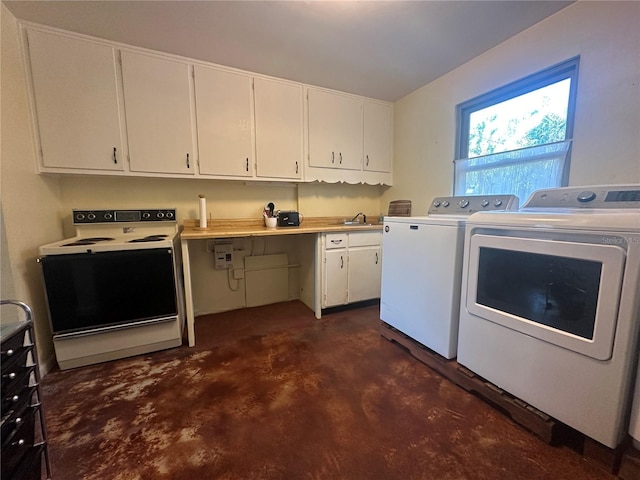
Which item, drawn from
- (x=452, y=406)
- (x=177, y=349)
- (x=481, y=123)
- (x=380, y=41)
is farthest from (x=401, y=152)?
(x=177, y=349)

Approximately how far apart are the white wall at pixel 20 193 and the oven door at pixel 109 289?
0.52 feet

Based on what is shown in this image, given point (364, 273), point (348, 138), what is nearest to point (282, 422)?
point (364, 273)

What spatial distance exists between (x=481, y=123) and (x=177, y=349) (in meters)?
3.32

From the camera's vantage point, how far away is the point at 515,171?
2.08m

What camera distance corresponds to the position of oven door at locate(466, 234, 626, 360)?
1.05 meters

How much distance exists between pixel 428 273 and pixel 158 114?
8.28 ft

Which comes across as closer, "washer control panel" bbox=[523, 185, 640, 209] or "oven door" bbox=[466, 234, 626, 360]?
"oven door" bbox=[466, 234, 626, 360]

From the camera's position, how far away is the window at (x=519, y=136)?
1816 millimetres

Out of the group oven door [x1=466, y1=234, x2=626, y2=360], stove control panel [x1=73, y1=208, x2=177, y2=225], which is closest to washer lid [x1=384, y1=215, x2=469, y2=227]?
oven door [x1=466, y1=234, x2=626, y2=360]

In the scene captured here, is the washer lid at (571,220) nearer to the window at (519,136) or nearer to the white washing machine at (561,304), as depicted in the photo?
the white washing machine at (561,304)

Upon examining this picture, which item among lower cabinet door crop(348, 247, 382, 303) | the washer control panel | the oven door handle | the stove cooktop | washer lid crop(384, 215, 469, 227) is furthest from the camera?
lower cabinet door crop(348, 247, 382, 303)

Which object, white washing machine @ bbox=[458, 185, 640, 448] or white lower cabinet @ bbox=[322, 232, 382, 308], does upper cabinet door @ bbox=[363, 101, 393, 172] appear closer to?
white lower cabinet @ bbox=[322, 232, 382, 308]

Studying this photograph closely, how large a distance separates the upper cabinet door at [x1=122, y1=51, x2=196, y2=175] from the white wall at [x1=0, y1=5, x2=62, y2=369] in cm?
59

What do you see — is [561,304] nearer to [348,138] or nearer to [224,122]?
[348,138]
